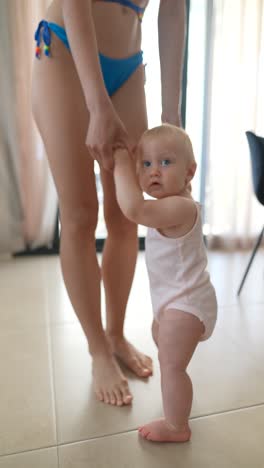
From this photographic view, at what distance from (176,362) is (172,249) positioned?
0.75ft

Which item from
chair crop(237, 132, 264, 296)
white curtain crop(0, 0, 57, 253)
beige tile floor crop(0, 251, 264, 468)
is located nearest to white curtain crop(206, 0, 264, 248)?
chair crop(237, 132, 264, 296)

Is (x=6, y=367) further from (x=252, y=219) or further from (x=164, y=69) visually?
(x=252, y=219)

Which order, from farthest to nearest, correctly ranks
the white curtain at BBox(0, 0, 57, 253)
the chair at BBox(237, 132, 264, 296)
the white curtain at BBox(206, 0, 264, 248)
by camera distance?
the white curtain at BBox(206, 0, 264, 248) < the white curtain at BBox(0, 0, 57, 253) < the chair at BBox(237, 132, 264, 296)

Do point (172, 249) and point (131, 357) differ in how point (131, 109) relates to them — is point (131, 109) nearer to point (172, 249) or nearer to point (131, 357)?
point (172, 249)

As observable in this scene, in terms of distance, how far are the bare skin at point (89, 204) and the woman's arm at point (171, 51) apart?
66 mm

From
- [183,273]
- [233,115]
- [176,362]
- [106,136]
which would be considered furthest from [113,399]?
[233,115]

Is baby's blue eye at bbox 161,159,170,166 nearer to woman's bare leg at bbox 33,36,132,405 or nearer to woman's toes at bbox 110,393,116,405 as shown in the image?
woman's bare leg at bbox 33,36,132,405

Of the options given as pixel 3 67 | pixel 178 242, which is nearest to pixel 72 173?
pixel 178 242

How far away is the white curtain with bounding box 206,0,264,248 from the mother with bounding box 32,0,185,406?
1161mm

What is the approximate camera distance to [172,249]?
2.62ft

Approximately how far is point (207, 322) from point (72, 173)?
1.51 feet

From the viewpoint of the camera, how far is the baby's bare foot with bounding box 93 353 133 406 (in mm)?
993

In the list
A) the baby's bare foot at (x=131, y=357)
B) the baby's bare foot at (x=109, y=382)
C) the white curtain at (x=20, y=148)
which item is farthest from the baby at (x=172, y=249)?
the white curtain at (x=20, y=148)

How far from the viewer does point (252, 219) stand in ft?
7.70
